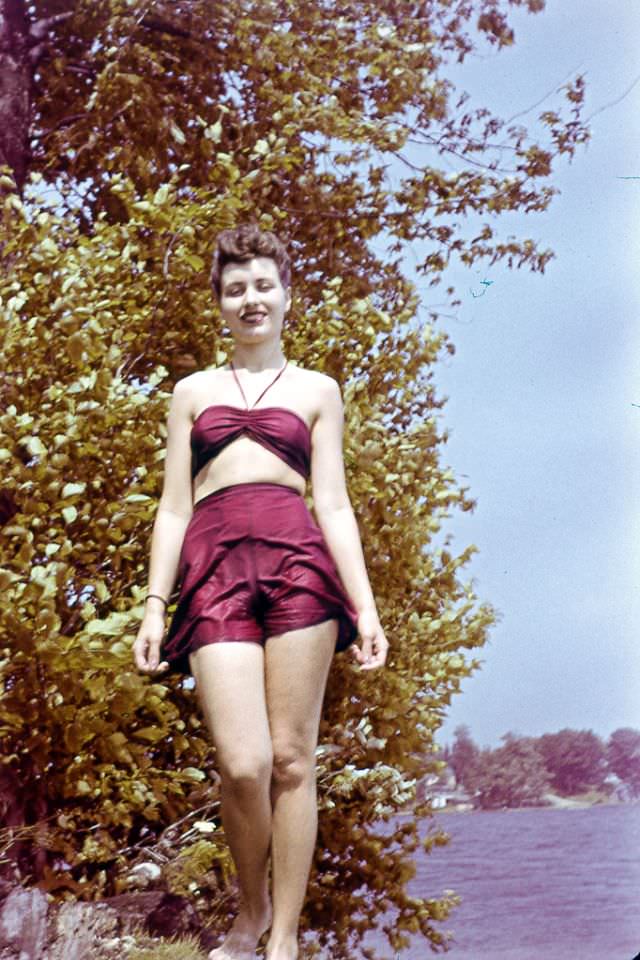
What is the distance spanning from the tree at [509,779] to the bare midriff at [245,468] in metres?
2.25

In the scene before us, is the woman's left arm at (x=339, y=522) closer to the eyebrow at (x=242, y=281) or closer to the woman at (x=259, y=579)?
the woman at (x=259, y=579)

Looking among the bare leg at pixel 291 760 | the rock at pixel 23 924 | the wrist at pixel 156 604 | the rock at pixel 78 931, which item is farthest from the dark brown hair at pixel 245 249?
the rock at pixel 78 931

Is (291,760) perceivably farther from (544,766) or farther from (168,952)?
(544,766)

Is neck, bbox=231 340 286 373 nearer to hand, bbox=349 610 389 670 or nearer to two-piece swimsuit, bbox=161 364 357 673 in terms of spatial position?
two-piece swimsuit, bbox=161 364 357 673

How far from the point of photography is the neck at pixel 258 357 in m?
3.37

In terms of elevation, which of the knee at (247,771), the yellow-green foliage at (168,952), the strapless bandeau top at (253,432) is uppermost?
the strapless bandeau top at (253,432)

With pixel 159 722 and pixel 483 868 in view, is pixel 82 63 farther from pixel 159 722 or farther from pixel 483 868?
pixel 483 868

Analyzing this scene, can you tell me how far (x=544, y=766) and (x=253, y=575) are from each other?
2458mm

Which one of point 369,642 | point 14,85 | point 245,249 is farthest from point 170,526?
point 14,85

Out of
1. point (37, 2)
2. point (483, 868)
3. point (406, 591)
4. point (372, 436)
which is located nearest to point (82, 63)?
point (37, 2)

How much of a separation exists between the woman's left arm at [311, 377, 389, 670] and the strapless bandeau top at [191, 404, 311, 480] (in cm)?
6

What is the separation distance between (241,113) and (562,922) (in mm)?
3555

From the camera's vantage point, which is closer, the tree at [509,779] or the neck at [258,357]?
the neck at [258,357]

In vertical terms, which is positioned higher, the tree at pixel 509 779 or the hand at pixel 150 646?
the hand at pixel 150 646
